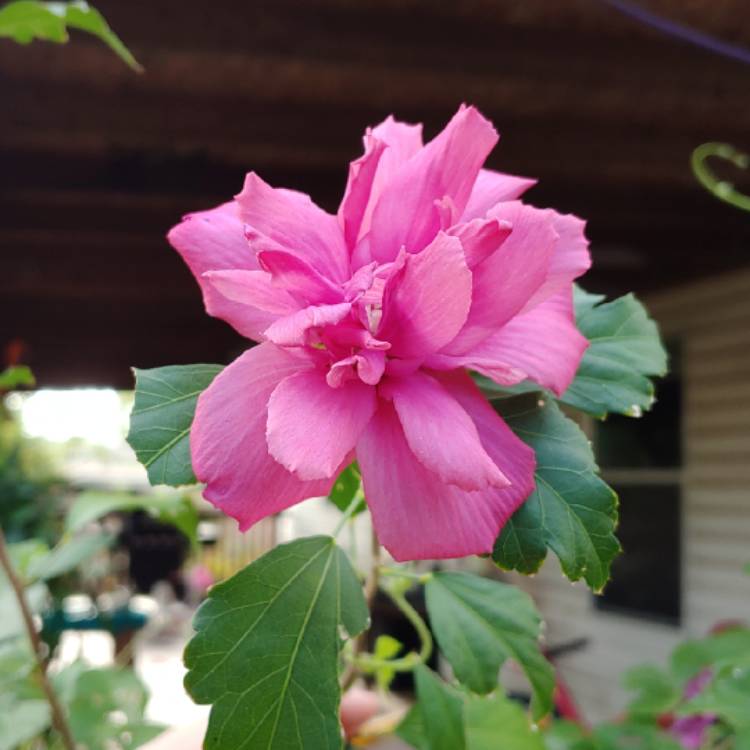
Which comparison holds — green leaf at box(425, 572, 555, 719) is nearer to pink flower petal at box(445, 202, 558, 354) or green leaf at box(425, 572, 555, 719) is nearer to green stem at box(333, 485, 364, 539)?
green stem at box(333, 485, 364, 539)

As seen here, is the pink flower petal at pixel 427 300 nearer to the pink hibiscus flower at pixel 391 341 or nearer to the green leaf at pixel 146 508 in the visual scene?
the pink hibiscus flower at pixel 391 341

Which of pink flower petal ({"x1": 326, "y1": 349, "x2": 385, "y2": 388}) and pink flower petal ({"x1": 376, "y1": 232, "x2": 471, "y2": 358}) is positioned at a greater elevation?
pink flower petal ({"x1": 376, "y1": 232, "x2": 471, "y2": 358})

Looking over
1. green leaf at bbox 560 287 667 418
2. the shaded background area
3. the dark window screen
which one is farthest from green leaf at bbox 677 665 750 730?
the dark window screen

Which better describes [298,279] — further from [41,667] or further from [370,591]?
[41,667]

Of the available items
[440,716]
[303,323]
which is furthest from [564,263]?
[440,716]

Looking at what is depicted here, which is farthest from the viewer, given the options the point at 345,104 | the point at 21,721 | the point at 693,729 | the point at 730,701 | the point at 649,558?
the point at 649,558
